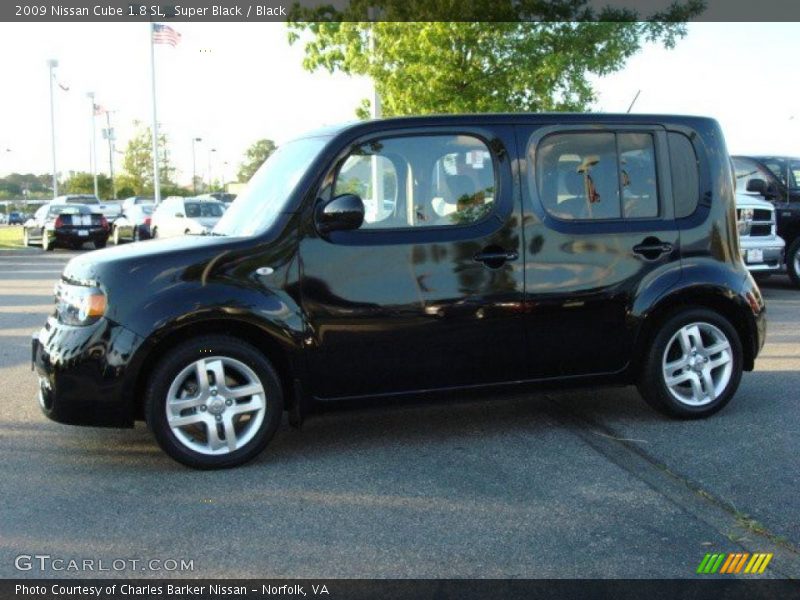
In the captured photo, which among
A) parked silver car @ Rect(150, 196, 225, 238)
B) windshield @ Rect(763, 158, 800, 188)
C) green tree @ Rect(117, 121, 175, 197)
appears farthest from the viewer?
green tree @ Rect(117, 121, 175, 197)

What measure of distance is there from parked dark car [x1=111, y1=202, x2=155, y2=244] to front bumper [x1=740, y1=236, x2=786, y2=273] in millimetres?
19231

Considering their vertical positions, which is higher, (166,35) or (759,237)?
(166,35)

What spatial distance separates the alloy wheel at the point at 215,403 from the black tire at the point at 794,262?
11.4 m

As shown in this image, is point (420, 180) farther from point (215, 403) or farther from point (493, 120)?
point (215, 403)

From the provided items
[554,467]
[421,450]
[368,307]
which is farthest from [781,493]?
[368,307]

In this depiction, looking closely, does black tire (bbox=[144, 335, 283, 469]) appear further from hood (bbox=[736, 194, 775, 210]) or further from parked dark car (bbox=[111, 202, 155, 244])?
parked dark car (bbox=[111, 202, 155, 244])

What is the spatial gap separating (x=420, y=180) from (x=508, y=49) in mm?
16564

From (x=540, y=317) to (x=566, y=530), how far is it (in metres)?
1.75

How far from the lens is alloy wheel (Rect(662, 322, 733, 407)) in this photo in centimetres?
615

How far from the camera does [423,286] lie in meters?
5.51

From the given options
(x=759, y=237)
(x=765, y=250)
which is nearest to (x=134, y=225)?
(x=759, y=237)

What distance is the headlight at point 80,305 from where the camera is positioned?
16.8 feet

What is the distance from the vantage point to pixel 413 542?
4141 mm

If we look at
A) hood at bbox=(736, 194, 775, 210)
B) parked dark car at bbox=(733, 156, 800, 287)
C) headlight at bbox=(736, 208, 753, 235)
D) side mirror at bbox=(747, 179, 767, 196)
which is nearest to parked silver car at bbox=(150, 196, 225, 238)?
parked dark car at bbox=(733, 156, 800, 287)
